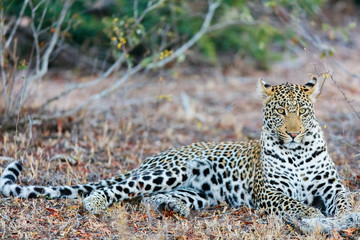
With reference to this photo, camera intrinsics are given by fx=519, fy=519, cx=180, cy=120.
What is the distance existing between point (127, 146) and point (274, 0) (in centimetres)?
494

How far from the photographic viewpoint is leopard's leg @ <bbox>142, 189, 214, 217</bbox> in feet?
22.6

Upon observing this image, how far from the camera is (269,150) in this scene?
6.89m

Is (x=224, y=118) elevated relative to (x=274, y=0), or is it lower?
lower

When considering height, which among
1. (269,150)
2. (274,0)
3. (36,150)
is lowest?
(36,150)

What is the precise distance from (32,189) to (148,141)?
14.4ft

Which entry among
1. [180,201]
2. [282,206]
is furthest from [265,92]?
[180,201]

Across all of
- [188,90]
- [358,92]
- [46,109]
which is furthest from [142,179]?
[358,92]

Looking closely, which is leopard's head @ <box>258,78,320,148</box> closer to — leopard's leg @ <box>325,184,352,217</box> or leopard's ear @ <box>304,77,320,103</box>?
leopard's ear @ <box>304,77,320,103</box>

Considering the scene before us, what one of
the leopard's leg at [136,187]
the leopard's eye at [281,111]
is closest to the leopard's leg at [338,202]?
the leopard's eye at [281,111]

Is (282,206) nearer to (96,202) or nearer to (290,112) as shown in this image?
(290,112)

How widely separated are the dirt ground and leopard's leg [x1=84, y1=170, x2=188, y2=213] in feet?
0.44

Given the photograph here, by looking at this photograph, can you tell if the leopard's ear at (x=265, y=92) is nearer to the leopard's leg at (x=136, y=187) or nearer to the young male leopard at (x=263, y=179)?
the young male leopard at (x=263, y=179)

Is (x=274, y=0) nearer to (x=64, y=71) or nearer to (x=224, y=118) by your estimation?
(x=224, y=118)

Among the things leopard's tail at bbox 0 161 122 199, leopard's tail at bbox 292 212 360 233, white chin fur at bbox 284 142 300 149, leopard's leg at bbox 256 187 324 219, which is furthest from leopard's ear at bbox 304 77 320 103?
leopard's tail at bbox 0 161 122 199
